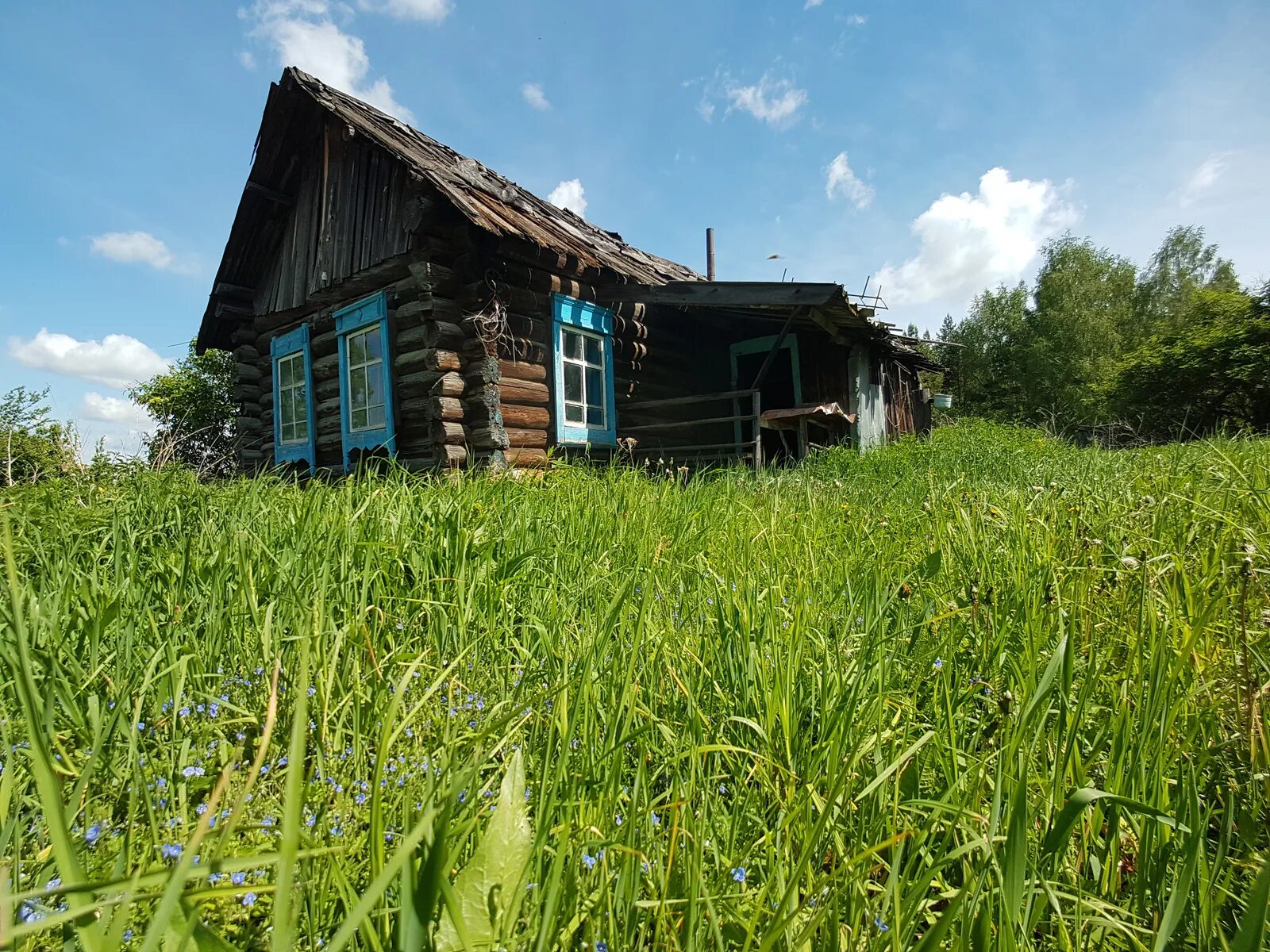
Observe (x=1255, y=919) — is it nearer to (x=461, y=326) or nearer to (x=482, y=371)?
(x=482, y=371)

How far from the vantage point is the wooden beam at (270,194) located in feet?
29.3

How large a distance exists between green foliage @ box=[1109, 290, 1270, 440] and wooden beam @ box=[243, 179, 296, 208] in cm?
1976

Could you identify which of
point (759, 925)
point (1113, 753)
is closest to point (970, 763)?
point (1113, 753)

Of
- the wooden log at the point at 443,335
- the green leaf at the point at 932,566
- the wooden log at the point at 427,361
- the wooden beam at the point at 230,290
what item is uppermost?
the wooden beam at the point at 230,290

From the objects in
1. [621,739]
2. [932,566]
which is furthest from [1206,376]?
[621,739]

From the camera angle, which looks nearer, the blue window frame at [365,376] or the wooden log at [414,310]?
the wooden log at [414,310]

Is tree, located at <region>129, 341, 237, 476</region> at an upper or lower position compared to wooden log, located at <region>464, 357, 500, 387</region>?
upper

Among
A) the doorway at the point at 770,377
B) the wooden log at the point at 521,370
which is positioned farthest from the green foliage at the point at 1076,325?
the wooden log at the point at 521,370

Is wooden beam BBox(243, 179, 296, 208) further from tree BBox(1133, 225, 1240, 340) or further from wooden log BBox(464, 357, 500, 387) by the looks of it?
tree BBox(1133, 225, 1240, 340)

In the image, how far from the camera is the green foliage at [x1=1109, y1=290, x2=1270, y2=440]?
16.4 meters

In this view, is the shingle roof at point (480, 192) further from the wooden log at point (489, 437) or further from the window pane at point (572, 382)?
the wooden log at point (489, 437)

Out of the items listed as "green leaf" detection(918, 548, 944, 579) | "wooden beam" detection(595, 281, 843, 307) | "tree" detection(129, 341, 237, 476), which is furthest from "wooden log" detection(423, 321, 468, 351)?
"tree" detection(129, 341, 237, 476)

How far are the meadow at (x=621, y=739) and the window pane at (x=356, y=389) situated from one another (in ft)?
18.5

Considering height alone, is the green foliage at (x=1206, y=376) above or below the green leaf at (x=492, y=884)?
above
